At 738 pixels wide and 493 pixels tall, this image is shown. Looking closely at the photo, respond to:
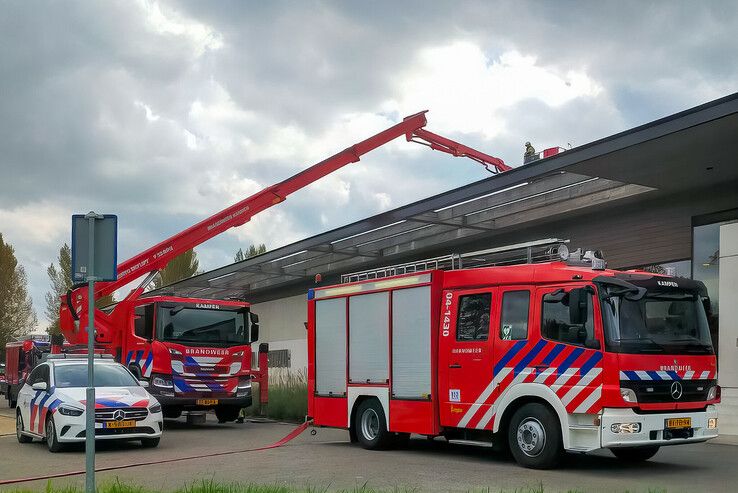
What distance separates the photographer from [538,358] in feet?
38.3

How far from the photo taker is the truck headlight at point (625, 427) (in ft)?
35.3

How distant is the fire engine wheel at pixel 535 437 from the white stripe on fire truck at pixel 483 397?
0.50 metres

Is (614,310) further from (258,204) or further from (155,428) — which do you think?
(258,204)

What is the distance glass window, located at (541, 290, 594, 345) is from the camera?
11.2 m

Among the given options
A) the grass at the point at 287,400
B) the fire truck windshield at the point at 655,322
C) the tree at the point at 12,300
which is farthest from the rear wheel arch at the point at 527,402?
the tree at the point at 12,300

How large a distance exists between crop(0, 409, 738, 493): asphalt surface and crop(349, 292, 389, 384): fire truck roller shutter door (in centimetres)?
123

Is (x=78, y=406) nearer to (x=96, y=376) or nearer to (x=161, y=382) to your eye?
(x=96, y=376)

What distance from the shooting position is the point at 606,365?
35.8 ft

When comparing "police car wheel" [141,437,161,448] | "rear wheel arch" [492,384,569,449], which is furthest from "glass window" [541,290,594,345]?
"police car wheel" [141,437,161,448]

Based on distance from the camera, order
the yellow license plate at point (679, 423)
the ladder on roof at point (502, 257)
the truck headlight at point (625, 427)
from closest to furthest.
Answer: the truck headlight at point (625, 427) < the yellow license plate at point (679, 423) < the ladder on roof at point (502, 257)

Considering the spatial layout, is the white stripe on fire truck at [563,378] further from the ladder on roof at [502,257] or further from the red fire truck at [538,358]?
the ladder on roof at [502,257]

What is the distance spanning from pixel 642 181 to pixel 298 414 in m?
10.2

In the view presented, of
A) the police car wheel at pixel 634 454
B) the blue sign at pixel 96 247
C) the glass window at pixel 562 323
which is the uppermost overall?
the blue sign at pixel 96 247

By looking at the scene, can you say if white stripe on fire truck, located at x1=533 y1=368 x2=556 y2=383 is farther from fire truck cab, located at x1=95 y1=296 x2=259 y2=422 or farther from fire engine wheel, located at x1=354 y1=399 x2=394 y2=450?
fire truck cab, located at x1=95 y1=296 x2=259 y2=422
